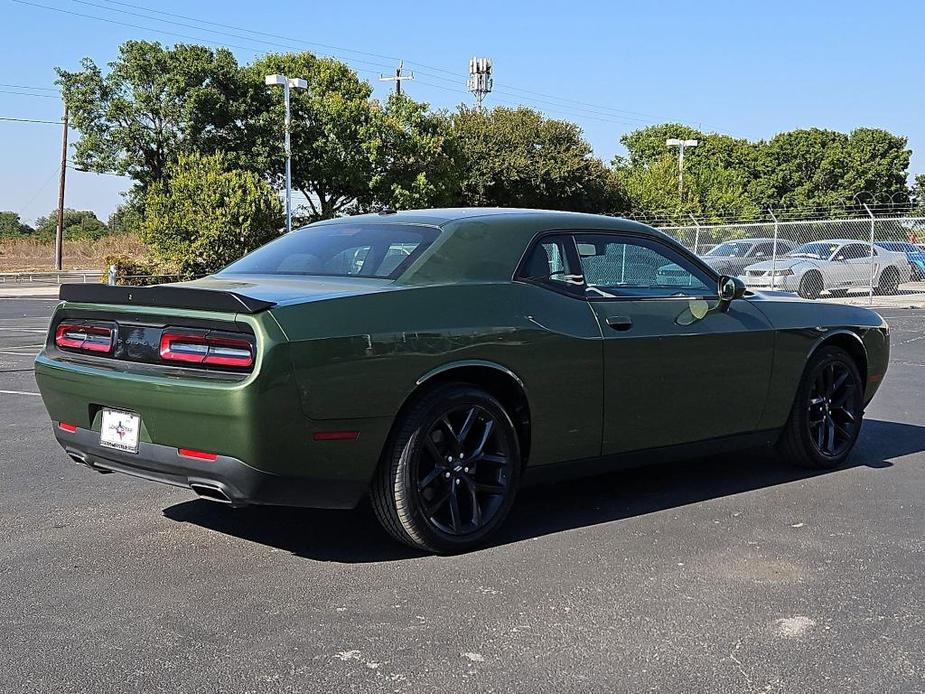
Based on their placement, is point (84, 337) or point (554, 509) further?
point (554, 509)

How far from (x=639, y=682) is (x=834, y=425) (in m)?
3.70

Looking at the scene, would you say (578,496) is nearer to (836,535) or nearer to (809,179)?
(836,535)

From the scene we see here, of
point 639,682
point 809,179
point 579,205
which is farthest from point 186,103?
point 809,179

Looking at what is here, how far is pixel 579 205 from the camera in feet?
185

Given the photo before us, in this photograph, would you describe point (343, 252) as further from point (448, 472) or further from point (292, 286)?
point (448, 472)

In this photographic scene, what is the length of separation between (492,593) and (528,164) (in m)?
50.9

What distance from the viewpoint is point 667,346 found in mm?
5391

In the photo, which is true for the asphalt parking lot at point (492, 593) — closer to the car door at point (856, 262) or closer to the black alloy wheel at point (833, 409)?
the black alloy wheel at point (833, 409)

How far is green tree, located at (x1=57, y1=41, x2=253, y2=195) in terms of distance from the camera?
43031 millimetres

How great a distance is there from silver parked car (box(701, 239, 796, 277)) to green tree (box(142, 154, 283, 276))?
1463 centimetres

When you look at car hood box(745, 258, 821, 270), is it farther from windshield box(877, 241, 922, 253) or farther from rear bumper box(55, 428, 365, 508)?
rear bumper box(55, 428, 365, 508)

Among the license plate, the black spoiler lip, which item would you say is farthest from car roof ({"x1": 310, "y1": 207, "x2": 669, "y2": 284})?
the license plate

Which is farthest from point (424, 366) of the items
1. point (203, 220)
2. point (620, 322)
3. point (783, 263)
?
point (203, 220)

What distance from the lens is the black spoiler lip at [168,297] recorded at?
4125mm
